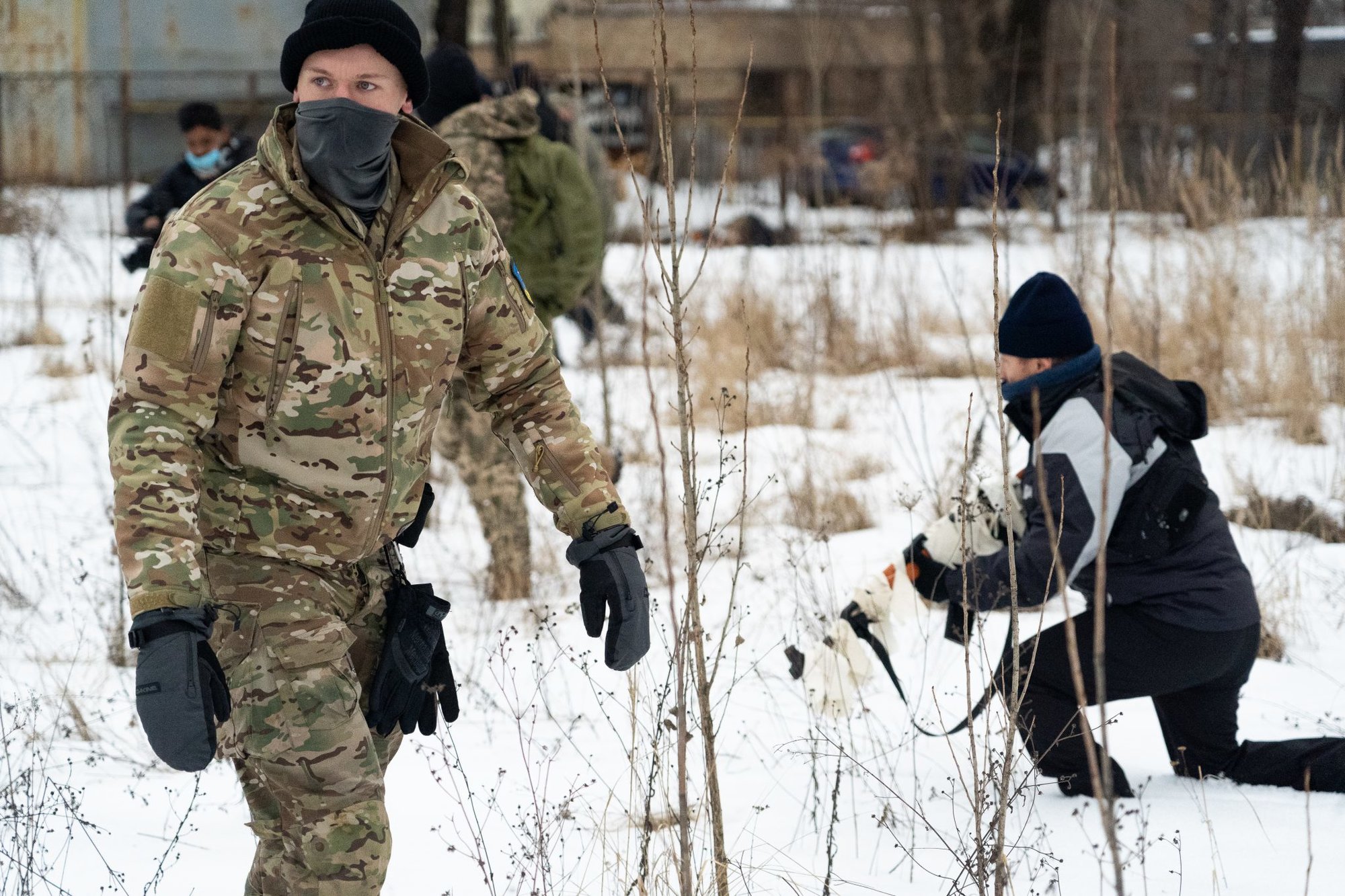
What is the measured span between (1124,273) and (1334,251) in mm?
928

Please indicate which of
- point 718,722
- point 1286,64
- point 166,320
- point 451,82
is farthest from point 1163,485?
point 1286,64

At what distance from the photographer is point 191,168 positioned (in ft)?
19.1

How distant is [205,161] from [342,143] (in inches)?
172

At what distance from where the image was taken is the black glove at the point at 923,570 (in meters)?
2.96

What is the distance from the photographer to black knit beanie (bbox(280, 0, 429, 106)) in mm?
1861

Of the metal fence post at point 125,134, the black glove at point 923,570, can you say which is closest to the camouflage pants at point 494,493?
the black glove at point 923,570

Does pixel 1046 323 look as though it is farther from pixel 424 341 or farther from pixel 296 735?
pixel 296 735

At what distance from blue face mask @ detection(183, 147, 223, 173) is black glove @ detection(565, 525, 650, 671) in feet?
14.7

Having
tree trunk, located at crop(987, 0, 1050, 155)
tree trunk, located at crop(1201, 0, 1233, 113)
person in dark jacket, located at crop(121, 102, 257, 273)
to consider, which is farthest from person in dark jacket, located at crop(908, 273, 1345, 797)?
tree trunk, located at crop(987, 0, 1050, 155)

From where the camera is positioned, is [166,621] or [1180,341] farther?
[1180,341]

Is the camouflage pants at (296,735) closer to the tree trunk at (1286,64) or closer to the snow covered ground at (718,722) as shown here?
the snow covered ground at (718,722)

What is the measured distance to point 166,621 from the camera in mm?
1590

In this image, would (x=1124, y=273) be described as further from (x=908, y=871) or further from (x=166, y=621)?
(x=166, y=621)

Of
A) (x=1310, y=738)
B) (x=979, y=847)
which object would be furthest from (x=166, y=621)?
(x=1310, y=738)
